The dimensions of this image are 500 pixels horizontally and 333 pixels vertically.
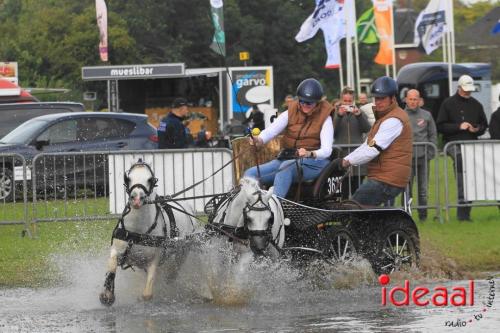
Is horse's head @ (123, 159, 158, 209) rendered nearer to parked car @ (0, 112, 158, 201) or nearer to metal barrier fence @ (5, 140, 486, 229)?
metal barrier fence @ (5, 140, 486, 229)

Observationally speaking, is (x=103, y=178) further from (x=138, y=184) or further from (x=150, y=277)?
(x=138, y=184)

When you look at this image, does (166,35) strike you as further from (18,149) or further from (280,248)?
(280,248)

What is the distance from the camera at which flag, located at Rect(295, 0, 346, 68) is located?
3616cm

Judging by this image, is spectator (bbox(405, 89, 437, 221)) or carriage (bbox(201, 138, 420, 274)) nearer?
carriage (bbox(201, 138, 420, 274))

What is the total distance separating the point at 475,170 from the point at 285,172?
21.0 ft

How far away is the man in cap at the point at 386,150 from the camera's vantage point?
12812mm

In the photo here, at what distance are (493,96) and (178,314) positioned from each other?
147ft

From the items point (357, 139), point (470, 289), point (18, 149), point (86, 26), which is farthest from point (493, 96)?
point (470, 289)

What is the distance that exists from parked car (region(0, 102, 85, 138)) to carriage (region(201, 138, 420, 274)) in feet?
50.7

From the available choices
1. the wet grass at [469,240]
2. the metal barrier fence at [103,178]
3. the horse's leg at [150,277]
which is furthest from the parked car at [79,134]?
the horse's leg at [150,277]

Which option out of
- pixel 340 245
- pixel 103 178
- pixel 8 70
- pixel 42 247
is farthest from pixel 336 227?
pixel 8 70

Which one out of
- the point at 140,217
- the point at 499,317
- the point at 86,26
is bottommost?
the point at 499,317

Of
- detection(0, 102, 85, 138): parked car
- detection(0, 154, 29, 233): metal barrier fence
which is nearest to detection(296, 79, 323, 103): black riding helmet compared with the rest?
detection(0, 154, 29, 233): metal barrier fence

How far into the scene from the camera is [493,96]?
5416 cm
